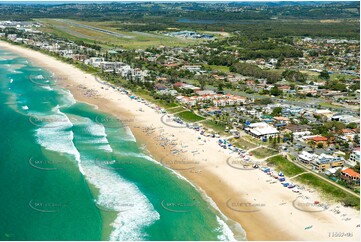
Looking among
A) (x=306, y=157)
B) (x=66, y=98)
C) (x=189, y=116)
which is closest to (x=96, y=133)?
(x=189, y=116)

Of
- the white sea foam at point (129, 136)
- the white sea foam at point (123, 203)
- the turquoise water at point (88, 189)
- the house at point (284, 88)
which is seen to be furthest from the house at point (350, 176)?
the house at point (284, 88)

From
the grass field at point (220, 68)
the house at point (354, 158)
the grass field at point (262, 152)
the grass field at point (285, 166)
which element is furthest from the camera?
the grass field at point (220, 68)

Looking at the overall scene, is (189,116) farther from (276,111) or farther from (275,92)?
(275,92)

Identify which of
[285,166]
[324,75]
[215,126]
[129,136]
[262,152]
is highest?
[324,75]

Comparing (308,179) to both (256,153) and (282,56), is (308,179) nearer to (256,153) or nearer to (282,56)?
(256,153)

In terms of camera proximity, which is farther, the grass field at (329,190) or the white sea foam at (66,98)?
the white sea foam at (66,98)

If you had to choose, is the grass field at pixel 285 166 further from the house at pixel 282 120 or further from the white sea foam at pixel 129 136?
the white sea foam at pixel 129 136

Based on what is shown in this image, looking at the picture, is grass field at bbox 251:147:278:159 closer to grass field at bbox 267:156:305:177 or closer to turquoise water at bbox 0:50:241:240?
grass field at bbox 267:156:305:177

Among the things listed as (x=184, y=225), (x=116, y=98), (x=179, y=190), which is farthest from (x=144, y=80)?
(x=184, y=225)
